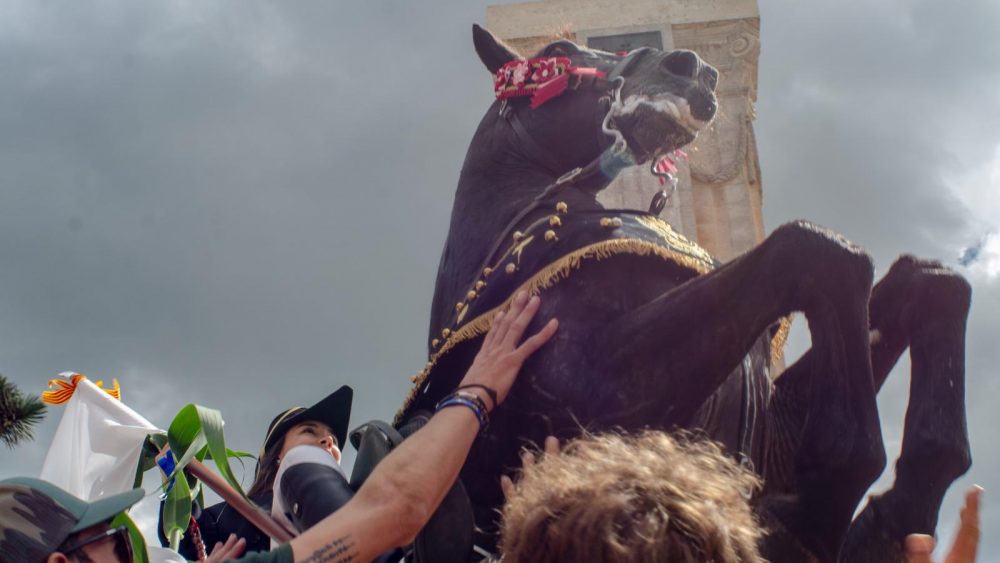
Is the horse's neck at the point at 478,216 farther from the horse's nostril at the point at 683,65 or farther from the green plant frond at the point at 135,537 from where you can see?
the green plant frond at the point at 135,537

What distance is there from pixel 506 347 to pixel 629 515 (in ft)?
5.59

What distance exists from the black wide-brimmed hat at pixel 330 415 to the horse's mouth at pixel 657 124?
1294 millimetres

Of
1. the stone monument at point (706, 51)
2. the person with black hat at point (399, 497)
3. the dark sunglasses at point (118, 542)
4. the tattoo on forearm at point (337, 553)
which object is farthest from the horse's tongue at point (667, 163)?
the stone monument at point (706, 51)

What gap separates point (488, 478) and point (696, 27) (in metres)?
10.1

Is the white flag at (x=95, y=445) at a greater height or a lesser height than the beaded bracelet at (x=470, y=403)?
greater

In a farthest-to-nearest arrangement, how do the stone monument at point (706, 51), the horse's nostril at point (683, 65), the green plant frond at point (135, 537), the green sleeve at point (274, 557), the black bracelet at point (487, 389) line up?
1. the stone monument at point (706, 51)
2. the horse's nostril at point (683, 65)
3. the black bracelet at point (487, 389)
4. the green plant frond at point (135, 537)
5. the green sleeve at point (274, 557)

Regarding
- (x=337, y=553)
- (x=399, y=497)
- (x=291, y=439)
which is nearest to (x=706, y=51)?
(x=291, y=439)

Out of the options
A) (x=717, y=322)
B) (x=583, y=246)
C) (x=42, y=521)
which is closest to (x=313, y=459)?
(x=583, y=246)

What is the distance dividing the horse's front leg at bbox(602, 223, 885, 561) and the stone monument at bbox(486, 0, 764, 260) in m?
8.80

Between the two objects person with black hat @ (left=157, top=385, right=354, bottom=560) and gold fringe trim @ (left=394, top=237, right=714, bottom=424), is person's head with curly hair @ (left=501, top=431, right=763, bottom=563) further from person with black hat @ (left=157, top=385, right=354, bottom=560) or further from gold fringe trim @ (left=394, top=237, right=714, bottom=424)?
person with black hat @ (left=157, top=385, right=354, bottom=560)

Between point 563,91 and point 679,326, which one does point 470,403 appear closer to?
point 679,326

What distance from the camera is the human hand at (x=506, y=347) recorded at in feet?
9.04

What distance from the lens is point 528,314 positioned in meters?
3.13

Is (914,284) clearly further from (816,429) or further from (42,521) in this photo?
(42,521)
